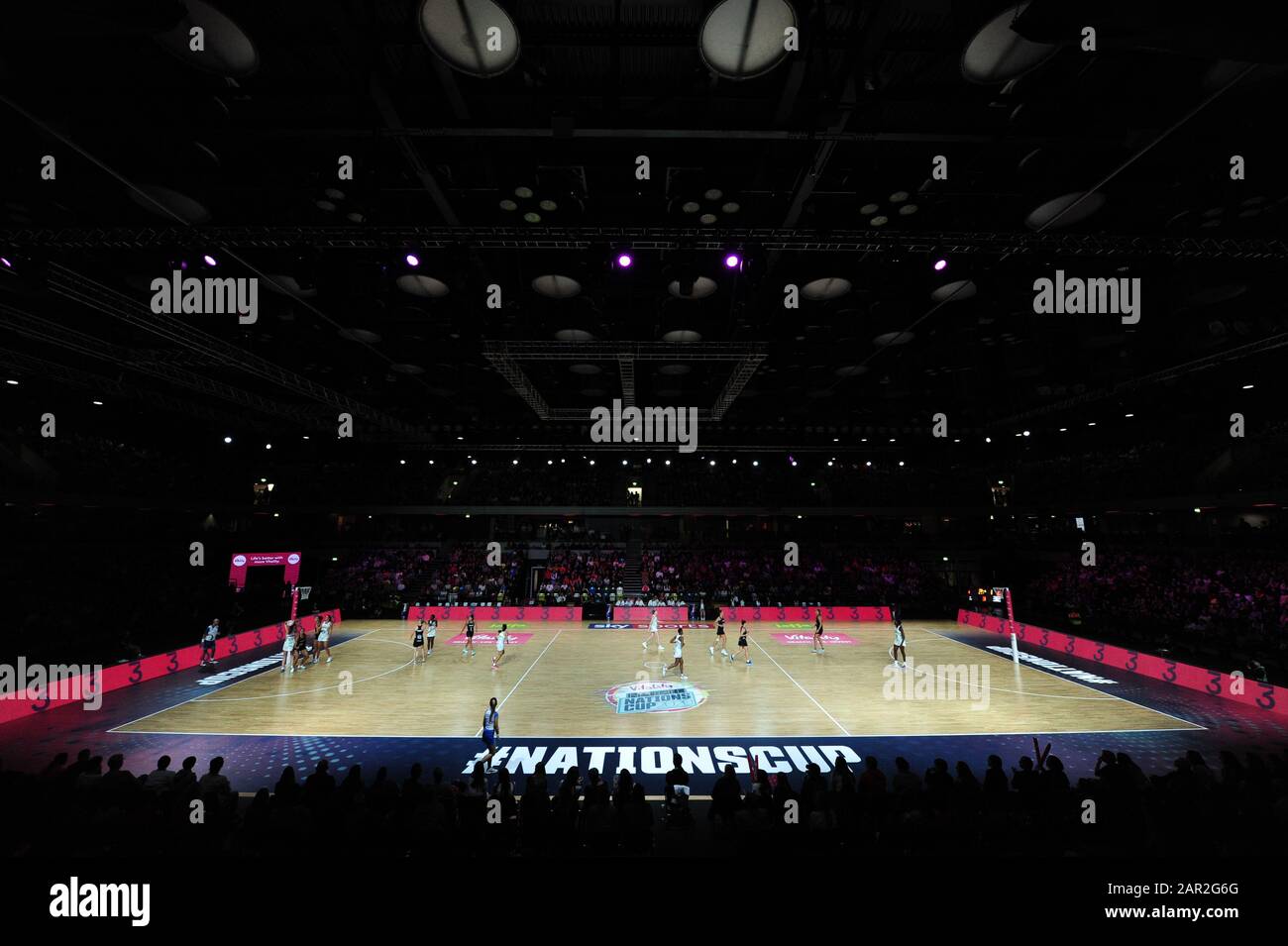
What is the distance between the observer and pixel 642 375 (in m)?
22.2

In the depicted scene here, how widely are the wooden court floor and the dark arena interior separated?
0.20m

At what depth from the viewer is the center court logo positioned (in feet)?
48.3

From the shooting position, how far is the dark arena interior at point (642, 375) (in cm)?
653

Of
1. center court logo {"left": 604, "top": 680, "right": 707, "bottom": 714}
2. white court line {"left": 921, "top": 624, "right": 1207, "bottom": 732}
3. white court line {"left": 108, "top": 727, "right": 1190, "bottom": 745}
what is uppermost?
white court line {"left": 108, "top": 727, "right": 1190, "bottom": 745}

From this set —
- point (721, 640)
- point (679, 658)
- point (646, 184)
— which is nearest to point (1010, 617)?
point (721, 640)

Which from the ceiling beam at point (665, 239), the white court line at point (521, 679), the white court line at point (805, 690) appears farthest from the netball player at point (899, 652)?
the ceiling beam at point (665, 239)

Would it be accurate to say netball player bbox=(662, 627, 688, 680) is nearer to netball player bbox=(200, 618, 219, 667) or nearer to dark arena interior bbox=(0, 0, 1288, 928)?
dark arena interior bbox=(0, 0, 1288, 928)

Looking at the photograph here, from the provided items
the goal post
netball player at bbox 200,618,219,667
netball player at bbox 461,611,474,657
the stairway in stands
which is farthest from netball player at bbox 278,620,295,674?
the goal post

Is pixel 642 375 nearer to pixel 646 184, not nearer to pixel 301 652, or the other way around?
pixel 646 184

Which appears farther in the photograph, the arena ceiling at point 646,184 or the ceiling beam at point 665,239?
the ceiling beam at point 665,239

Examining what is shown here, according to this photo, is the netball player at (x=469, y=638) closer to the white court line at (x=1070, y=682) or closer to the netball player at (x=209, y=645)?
the netball player at (x=209, y=645)

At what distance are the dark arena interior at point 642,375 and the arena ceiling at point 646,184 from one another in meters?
0.08

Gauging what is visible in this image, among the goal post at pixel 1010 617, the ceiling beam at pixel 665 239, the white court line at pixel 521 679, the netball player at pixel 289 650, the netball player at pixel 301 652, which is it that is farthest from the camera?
the goal post at pixel 1010 617

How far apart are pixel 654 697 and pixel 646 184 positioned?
12845 millimetres
